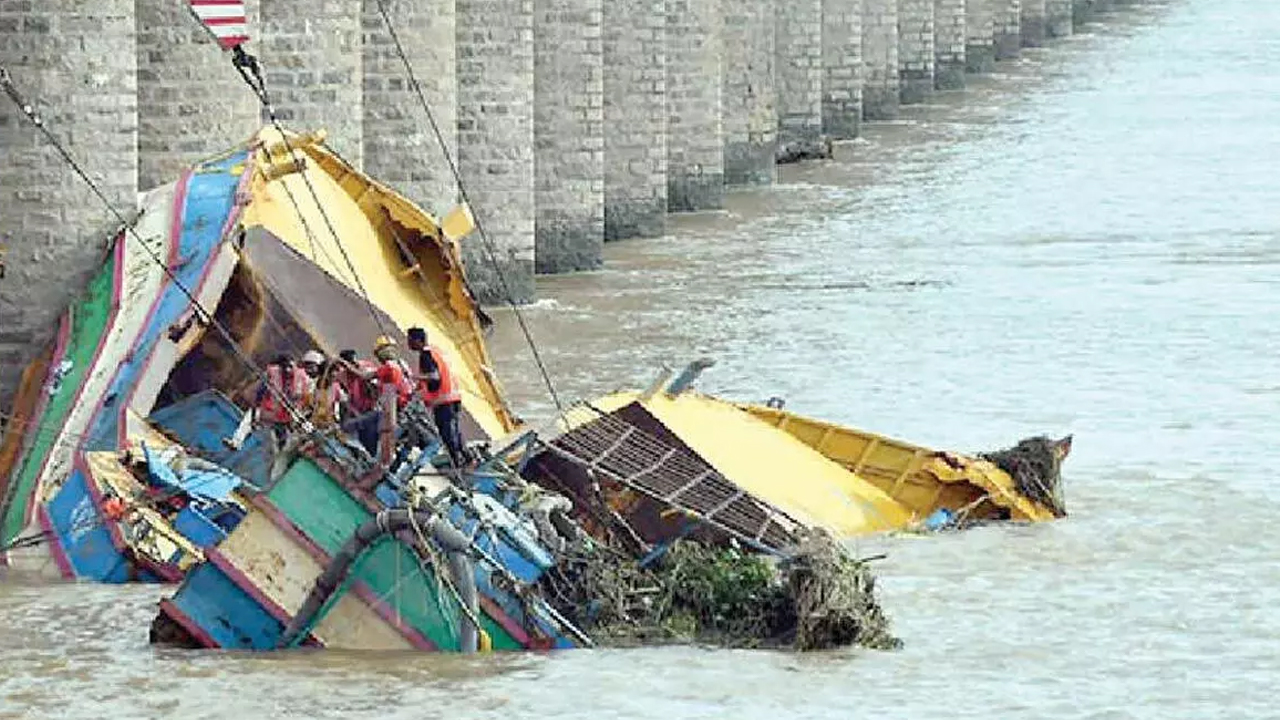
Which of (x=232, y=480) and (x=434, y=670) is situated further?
(x=232, y=480)

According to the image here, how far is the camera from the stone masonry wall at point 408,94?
36.2 metres

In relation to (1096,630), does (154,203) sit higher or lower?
higher

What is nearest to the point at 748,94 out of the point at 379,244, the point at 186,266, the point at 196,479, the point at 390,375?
the point at 379,244

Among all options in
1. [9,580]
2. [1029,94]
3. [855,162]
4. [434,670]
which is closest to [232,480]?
[9,580]

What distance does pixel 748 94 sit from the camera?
51.7 metres

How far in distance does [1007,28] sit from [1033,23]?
4242mm

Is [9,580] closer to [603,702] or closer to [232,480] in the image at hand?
[232,480]

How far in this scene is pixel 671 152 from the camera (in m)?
48.2

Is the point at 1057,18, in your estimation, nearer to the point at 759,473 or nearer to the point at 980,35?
the point at 980,35

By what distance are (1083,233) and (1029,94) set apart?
24.0 meters

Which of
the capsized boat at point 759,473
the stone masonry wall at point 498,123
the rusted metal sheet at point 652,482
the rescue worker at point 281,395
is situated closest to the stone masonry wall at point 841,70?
the stone masonry wall at point 498,123

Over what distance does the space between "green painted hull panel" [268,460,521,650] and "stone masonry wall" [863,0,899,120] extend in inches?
1724

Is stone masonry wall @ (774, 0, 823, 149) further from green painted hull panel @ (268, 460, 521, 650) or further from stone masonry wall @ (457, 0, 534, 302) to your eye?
green painted hull panel @ (268, 460, 521, 650)

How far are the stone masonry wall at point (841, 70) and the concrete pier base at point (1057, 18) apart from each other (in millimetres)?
23836
